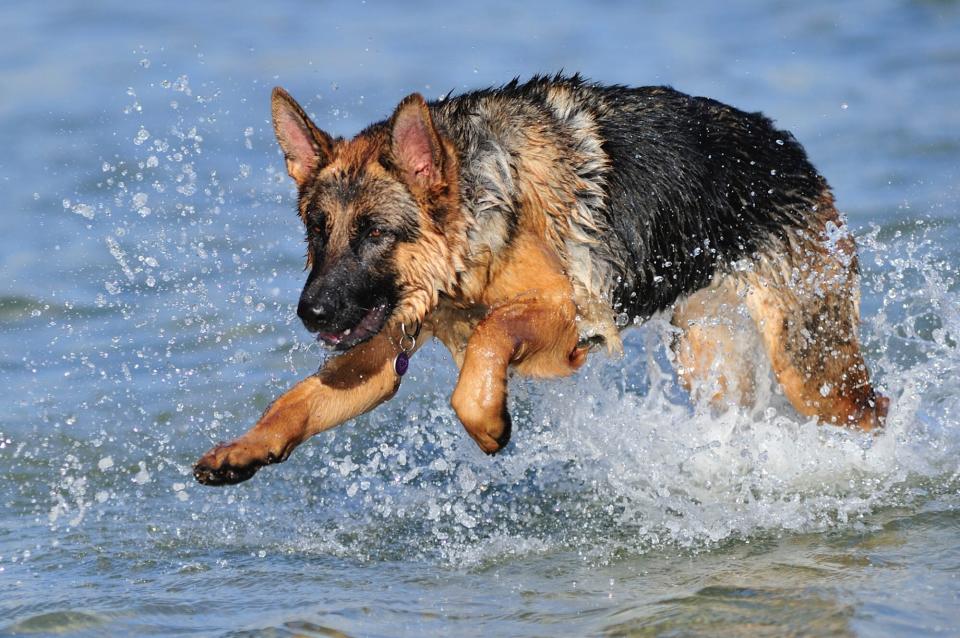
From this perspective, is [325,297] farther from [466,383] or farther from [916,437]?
[916,437]

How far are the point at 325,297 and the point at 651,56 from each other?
10.1 m

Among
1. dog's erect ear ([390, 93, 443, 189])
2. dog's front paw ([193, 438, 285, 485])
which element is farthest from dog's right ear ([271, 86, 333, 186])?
dog's front paw ([193, 438, 285, 485])

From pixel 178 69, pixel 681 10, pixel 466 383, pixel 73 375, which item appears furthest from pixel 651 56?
pixel 466 383

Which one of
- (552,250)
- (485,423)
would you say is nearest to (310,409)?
(485,423)

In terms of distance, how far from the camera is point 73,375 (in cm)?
835

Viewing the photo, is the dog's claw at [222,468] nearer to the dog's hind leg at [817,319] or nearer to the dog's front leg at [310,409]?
the dog's front leg at [310,409]

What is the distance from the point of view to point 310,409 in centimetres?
551

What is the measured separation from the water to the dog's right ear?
1654 millimetres

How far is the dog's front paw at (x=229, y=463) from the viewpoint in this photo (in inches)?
197

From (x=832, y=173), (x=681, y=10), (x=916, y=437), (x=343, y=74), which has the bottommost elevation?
(x=916, y=437)

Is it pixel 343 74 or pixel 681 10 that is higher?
pixel 681 10

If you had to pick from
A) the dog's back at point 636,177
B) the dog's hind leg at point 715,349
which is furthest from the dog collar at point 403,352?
the dog's hind leg at point 715,349

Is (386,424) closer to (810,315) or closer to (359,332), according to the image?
(359,332)

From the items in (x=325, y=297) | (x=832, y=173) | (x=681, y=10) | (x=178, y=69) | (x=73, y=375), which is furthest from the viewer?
(x=681, y=10)
